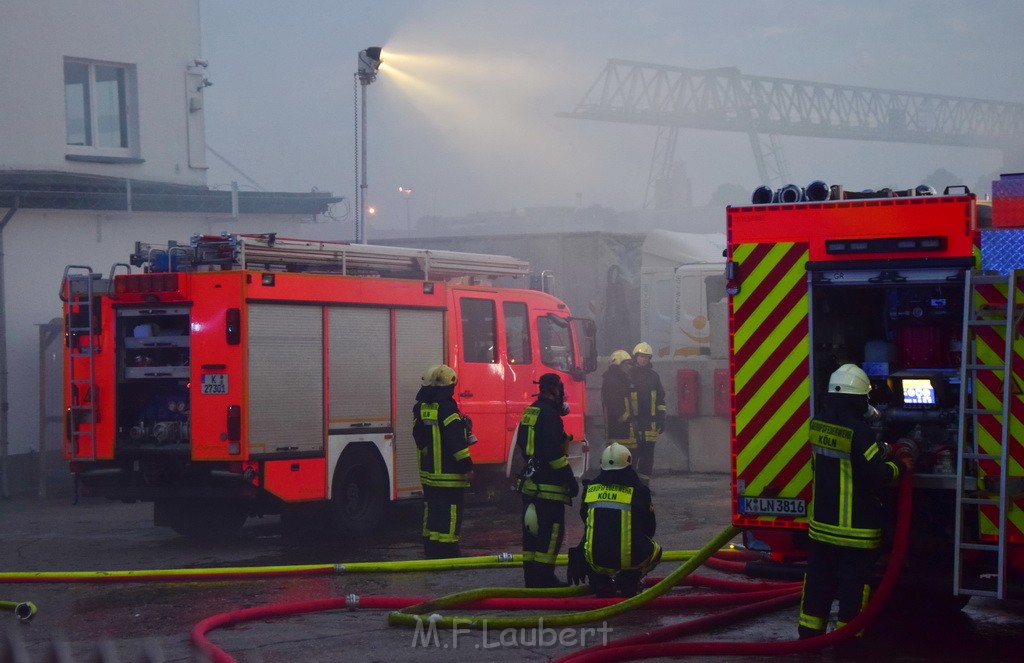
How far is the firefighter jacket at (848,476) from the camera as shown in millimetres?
6703

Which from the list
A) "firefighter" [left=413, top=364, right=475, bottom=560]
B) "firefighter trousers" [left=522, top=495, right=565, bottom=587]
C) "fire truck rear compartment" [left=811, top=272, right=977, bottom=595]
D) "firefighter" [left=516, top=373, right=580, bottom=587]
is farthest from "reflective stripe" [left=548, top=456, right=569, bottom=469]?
"fire truck rear compartment" [left=811, top=272, right=977, bottom=595]

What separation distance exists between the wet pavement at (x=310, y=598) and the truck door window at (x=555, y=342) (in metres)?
1.67

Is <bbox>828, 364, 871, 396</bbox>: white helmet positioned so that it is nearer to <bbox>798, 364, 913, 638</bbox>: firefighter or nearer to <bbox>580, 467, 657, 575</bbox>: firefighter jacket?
<bbox>798, 364, 913, 638</bbox>: firefighter

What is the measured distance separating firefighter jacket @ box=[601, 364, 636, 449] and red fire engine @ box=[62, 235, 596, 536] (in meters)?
2.11

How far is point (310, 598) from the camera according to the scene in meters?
8.92

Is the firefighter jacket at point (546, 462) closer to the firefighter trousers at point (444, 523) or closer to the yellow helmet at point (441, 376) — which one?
the firefighter trousers at point (444, 523)

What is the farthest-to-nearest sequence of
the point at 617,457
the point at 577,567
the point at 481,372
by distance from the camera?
the point at 481,372, the point at 577,567, the point at 617,457

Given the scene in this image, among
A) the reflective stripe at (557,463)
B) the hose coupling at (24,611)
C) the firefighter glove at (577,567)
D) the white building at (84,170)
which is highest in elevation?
the white building at (84,170)

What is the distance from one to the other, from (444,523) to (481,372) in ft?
9.73

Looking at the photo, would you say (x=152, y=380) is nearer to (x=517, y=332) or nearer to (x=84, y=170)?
(x=517, y=332)

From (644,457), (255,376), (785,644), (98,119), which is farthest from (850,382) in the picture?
(98,119)

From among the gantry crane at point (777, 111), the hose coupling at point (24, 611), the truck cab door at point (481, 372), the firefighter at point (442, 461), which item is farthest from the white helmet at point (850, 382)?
the gantry crane at point (777, 111)

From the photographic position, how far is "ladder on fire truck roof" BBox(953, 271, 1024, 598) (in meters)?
6.50

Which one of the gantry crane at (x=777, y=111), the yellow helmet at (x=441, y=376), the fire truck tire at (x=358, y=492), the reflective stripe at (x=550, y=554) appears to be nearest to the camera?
the reflective stripe at (x=550, y=554)
